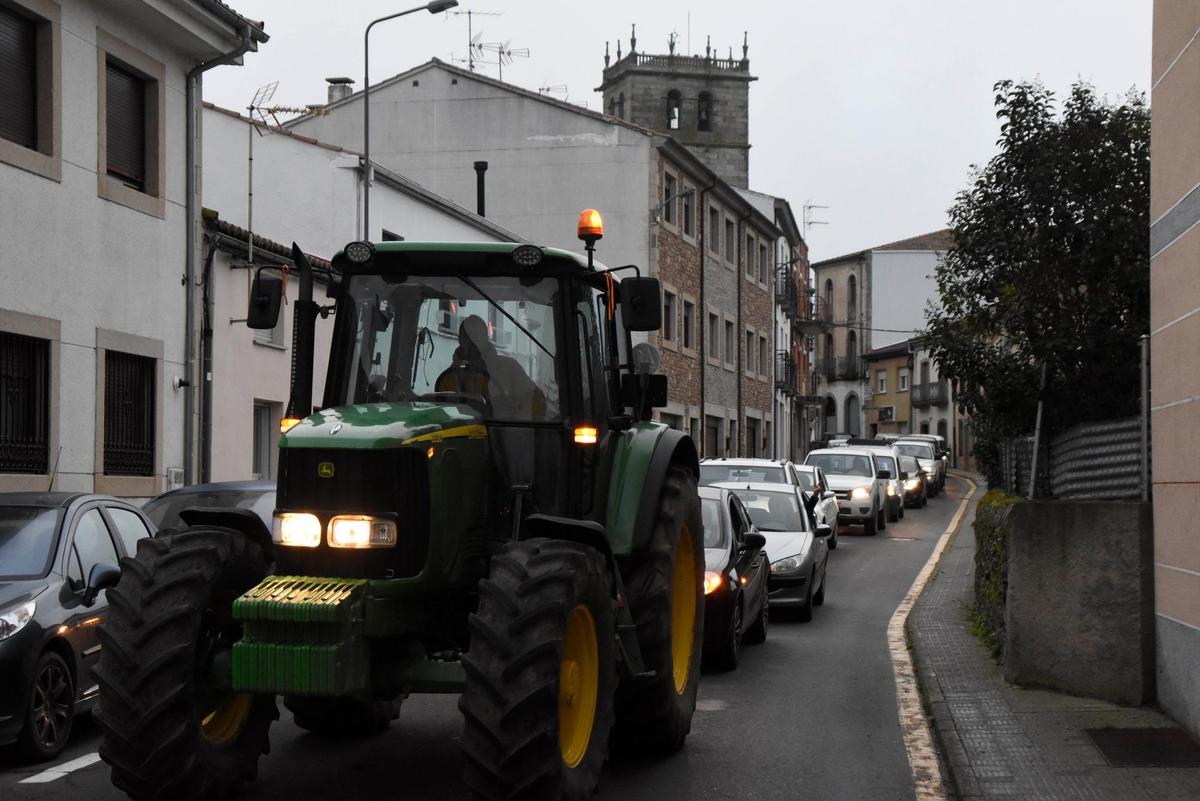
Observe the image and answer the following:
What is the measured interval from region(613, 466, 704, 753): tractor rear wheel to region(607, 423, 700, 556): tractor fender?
174mm

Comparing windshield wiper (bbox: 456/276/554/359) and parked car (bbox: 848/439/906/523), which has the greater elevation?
windshield wiper (bbox: 456/276/554/359)

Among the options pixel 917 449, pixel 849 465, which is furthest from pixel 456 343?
pixel 917 449

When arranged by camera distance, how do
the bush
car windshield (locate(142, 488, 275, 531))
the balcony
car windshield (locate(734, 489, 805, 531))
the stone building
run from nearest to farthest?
the bush
car windshield (locate(142, 488, 275, 531))
car windshield (locate(734, 489, 805, 531))
the stone building
the balcony

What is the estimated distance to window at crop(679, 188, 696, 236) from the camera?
4550 centimetres

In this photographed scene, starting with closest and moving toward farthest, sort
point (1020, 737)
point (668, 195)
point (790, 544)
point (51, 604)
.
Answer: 1. point (51, 604)
2. point (1020, 737)
3. point (790, 544)
4. point (668, 195)

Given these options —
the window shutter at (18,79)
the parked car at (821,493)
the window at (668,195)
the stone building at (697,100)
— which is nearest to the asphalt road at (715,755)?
the window shutter at (18,79)

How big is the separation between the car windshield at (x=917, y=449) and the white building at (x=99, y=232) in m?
32.9

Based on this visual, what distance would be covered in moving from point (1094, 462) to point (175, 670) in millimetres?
7507

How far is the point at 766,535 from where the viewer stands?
16.5m

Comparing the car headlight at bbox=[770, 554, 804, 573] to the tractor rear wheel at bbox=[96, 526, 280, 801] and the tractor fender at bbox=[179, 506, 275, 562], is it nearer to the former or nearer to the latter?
the tractor fender at bbox=[179, 506, 275, 562]

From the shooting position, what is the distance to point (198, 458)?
20.1 metres

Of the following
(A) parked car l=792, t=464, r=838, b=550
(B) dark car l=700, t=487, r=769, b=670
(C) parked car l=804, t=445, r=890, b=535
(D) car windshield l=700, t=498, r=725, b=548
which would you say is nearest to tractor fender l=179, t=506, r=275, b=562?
(B) dark car l=700, t=487, r=769, b=670

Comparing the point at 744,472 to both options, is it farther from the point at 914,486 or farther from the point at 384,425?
the point at 914,486

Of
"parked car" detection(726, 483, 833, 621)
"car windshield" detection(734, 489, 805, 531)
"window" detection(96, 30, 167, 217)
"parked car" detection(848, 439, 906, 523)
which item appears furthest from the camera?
"parked car" detection(848, 439, 906, 523)
